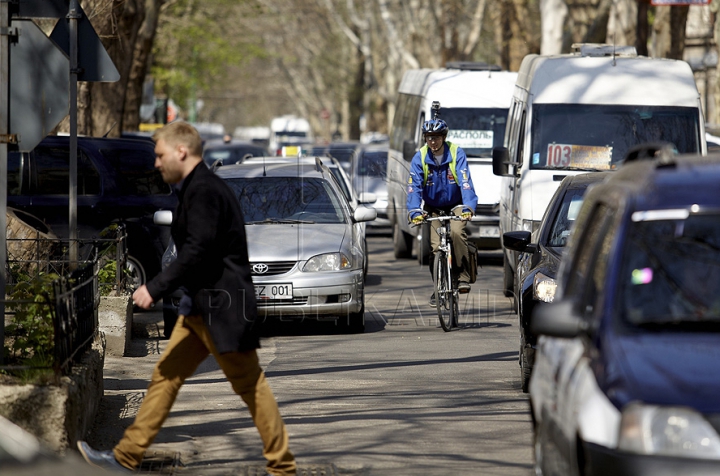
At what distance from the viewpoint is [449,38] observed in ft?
123

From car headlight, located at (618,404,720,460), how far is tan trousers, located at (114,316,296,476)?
2.21 meters

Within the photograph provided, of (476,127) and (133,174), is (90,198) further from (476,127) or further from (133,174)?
(476,127)

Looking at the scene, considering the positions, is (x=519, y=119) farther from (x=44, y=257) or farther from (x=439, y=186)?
(x=44, y=257)

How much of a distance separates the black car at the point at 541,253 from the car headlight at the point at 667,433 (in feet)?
13.9

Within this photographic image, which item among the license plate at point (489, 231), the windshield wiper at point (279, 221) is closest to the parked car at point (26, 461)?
the windshield wiper at point (279, 221)

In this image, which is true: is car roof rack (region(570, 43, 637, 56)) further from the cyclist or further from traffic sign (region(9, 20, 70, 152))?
traffic sign (region(9, 20, 70, 152))

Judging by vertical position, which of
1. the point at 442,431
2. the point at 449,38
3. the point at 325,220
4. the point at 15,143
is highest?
the point at 449,38

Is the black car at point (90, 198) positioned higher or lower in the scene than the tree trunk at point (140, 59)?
lower

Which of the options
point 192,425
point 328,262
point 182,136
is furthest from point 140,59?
point 182,136

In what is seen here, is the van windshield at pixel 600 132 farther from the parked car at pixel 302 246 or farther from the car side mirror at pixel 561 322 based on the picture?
the car side mirror at pixel 561 322

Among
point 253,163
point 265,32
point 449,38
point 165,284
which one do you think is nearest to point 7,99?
point 165,284

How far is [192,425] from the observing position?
766cm

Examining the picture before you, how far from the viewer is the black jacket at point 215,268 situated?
19.2ft

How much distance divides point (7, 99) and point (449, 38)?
103 feet
